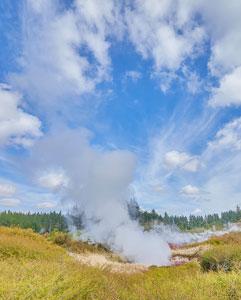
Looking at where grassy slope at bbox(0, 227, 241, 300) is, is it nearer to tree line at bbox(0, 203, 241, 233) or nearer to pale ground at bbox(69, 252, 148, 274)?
pale ground at bbox(69, 252, 148, 274)

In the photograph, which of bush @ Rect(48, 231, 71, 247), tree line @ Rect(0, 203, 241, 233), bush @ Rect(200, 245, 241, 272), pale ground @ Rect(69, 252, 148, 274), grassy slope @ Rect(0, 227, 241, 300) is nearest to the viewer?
grassy slope @ Rect(0, 227, 241, 300)

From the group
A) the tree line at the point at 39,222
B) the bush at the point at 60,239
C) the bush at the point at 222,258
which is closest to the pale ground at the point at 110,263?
the bush at the point at 60,239

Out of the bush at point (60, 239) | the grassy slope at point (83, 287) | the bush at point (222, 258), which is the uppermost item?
the bush at point (60, 239)

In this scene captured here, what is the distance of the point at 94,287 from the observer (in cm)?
794

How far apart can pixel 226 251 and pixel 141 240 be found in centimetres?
1102

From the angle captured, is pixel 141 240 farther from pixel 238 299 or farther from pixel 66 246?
pixel 238 299

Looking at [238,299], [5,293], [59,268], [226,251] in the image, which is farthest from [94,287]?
[226,251]

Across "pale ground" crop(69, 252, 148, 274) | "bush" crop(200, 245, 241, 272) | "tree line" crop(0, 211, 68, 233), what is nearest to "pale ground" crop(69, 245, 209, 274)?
"pale ground" crop(69, 252, 148, 274)

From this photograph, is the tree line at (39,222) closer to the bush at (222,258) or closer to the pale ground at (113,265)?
the pale ground at (113,265)

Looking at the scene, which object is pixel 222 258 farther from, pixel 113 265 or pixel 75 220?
pixel 75 220

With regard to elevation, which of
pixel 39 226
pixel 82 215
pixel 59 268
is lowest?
pixel 59 268

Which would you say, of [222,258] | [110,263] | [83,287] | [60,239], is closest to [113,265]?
[110,263]

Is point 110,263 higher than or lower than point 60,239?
lower

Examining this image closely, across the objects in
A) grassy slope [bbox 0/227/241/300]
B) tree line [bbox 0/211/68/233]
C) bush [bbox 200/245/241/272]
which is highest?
tree line [bbox 0/211/68/233]
